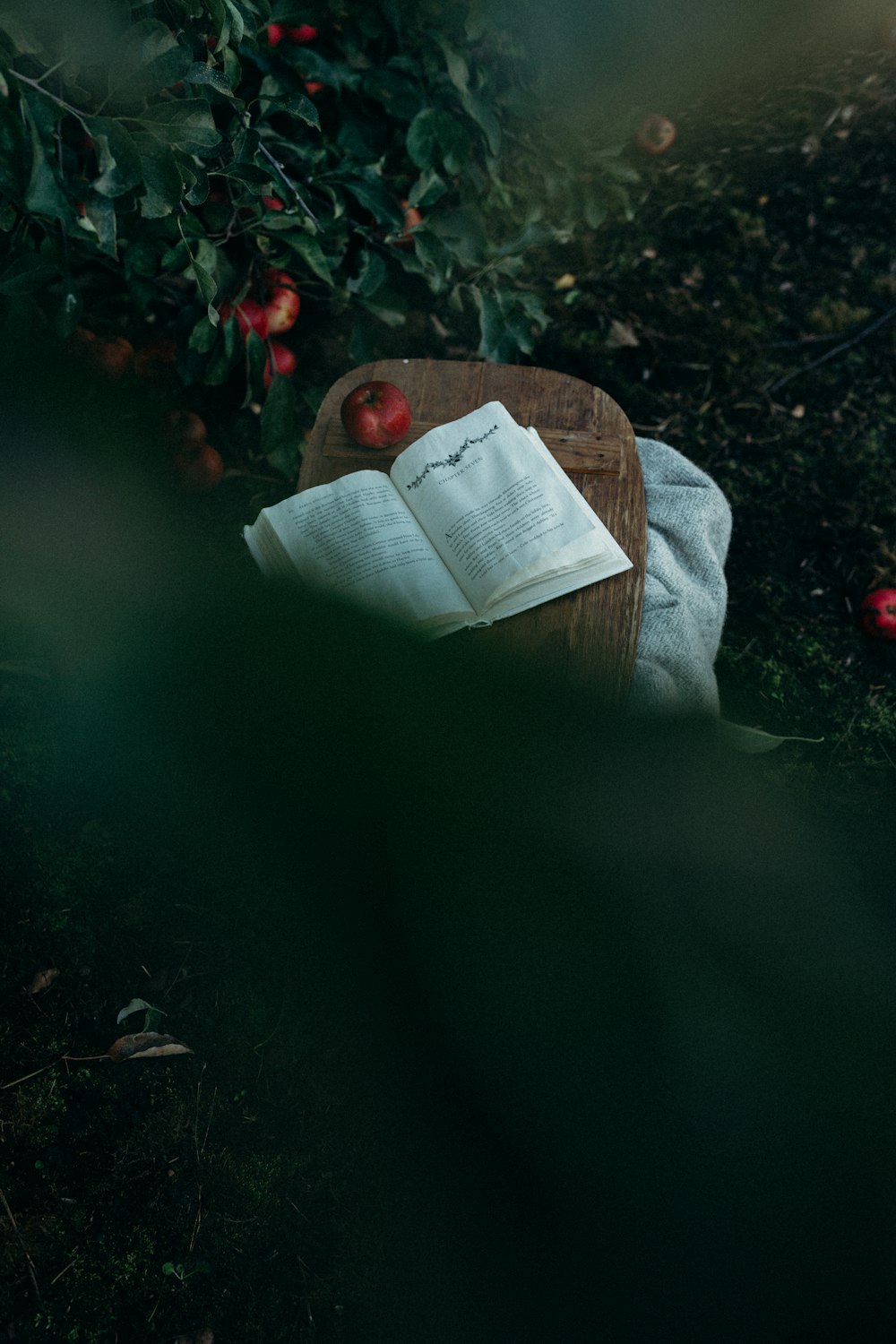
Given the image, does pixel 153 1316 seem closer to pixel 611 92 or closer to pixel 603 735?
pixel 603 735

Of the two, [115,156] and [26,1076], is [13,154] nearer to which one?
[115,156]

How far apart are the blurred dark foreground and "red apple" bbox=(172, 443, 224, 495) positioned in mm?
1656

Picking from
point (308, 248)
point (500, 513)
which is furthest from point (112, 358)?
point (500, 513)

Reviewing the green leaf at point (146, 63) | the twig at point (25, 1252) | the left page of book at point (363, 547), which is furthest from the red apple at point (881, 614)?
the twig at point (25, 1252)

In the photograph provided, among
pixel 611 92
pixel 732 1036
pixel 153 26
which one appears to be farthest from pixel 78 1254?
pixel 611 92

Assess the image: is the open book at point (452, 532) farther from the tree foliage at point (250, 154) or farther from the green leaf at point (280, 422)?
the green leaf at point (280, 422)

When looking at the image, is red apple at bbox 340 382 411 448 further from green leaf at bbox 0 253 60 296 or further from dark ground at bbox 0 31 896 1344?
green leaf at bbox 0 253 60 296

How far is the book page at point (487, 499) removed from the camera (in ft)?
4.79

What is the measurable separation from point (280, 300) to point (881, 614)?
5.85ft

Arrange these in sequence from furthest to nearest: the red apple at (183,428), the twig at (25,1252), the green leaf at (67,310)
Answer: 1. the red apple at (183,428)
2. the green leaf at (67,310)
3. the twig at (25,1252)

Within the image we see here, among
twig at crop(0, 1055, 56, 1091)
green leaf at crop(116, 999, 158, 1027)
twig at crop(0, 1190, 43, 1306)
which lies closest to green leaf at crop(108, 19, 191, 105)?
green leaf at crop(116, 999, 158, 1027)

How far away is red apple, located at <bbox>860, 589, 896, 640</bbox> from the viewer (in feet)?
7.23

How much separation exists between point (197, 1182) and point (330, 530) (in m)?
1.27

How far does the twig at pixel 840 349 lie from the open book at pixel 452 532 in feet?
4.87
